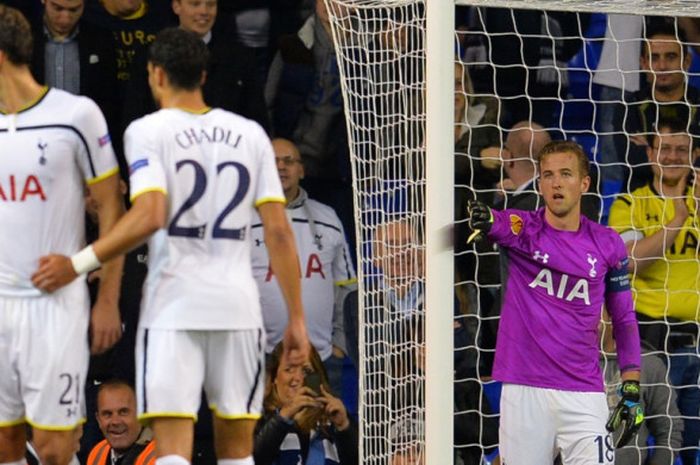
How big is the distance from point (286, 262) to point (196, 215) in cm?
34

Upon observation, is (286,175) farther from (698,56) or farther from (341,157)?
(698,56)

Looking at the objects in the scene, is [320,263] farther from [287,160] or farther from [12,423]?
[12,423]

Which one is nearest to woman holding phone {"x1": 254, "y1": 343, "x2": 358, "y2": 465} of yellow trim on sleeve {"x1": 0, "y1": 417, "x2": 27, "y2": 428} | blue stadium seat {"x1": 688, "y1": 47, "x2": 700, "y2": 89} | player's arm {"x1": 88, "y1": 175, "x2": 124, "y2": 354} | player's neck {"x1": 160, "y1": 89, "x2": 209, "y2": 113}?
player's arm {"x1": 88, "y1": 175, "x2": 124, "y2": 354}

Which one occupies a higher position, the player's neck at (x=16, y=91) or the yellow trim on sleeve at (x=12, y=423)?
the player's neck at (x=16, y=91)

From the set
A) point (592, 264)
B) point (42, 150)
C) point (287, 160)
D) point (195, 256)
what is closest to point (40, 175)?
point (42, 150)

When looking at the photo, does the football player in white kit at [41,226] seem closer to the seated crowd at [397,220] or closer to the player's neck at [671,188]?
the seated crowd at [397,220]

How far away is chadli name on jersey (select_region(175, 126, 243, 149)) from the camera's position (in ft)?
→ 18.2

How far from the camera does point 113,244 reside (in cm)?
549

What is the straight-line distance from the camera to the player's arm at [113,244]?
17.9 feet

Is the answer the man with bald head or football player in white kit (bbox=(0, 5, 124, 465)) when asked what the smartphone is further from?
football player in white kit (bbox=(0, 5, 124, 465))

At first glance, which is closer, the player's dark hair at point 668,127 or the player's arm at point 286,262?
the player's arm at point 286,262

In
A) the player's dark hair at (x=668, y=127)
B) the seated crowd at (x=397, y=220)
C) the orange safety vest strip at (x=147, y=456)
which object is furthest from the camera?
the player's dark hair at (x=668, y=127)

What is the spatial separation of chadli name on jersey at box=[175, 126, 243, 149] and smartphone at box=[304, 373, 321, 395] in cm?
190

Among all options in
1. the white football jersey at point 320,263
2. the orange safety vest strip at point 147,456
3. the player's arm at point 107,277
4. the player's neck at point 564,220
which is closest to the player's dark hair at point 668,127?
the player's neck at point 564,220
